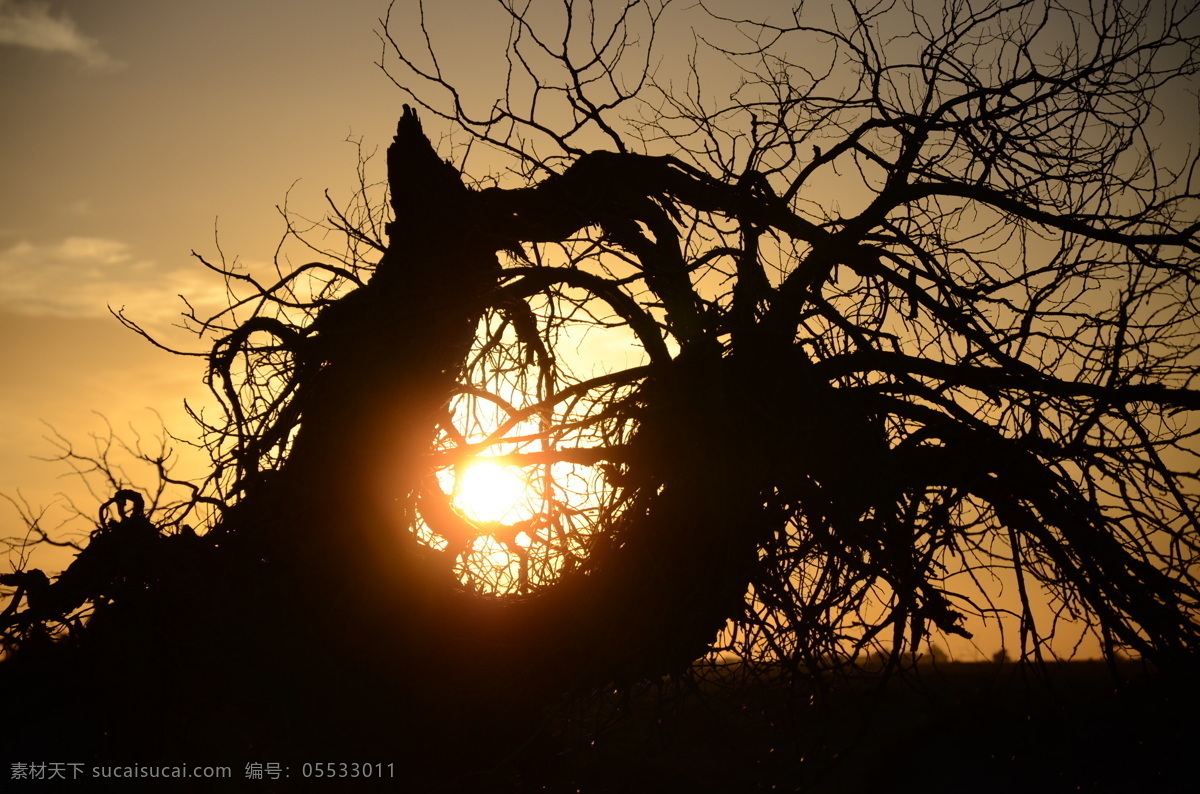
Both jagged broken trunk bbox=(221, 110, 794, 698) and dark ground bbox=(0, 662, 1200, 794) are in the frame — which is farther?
jagged broken trunk bbox=(221, 110, 794, 698)

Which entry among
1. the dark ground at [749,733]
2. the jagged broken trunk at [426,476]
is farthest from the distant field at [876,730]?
the jagged broken trunk at [426,476]

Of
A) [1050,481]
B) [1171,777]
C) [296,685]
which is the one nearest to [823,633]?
[1050,481]

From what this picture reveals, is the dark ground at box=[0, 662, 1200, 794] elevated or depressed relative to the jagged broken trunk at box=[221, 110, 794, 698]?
depressed

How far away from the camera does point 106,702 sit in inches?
191

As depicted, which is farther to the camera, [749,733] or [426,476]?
[749,733]

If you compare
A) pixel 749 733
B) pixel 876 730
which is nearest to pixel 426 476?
pixel 749 733

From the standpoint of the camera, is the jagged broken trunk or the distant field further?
the jagged broken trunk

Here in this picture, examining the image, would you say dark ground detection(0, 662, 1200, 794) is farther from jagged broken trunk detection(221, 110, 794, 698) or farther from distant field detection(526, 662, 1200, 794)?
jagged broken trunk detection(221, 110, 794, 698)

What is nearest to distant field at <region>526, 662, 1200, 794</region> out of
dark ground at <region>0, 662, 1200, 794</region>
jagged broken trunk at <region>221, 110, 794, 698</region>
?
dark ground at <region>0, 662, 1200, 794</region>

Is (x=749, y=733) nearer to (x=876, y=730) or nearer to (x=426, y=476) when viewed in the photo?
(x=876, y=730)

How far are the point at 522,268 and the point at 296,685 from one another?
2815mm

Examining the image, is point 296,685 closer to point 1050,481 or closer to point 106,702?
point 106,702

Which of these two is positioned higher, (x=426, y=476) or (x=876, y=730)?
(x=426, y=476)

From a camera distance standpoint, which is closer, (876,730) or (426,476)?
(426,476)
